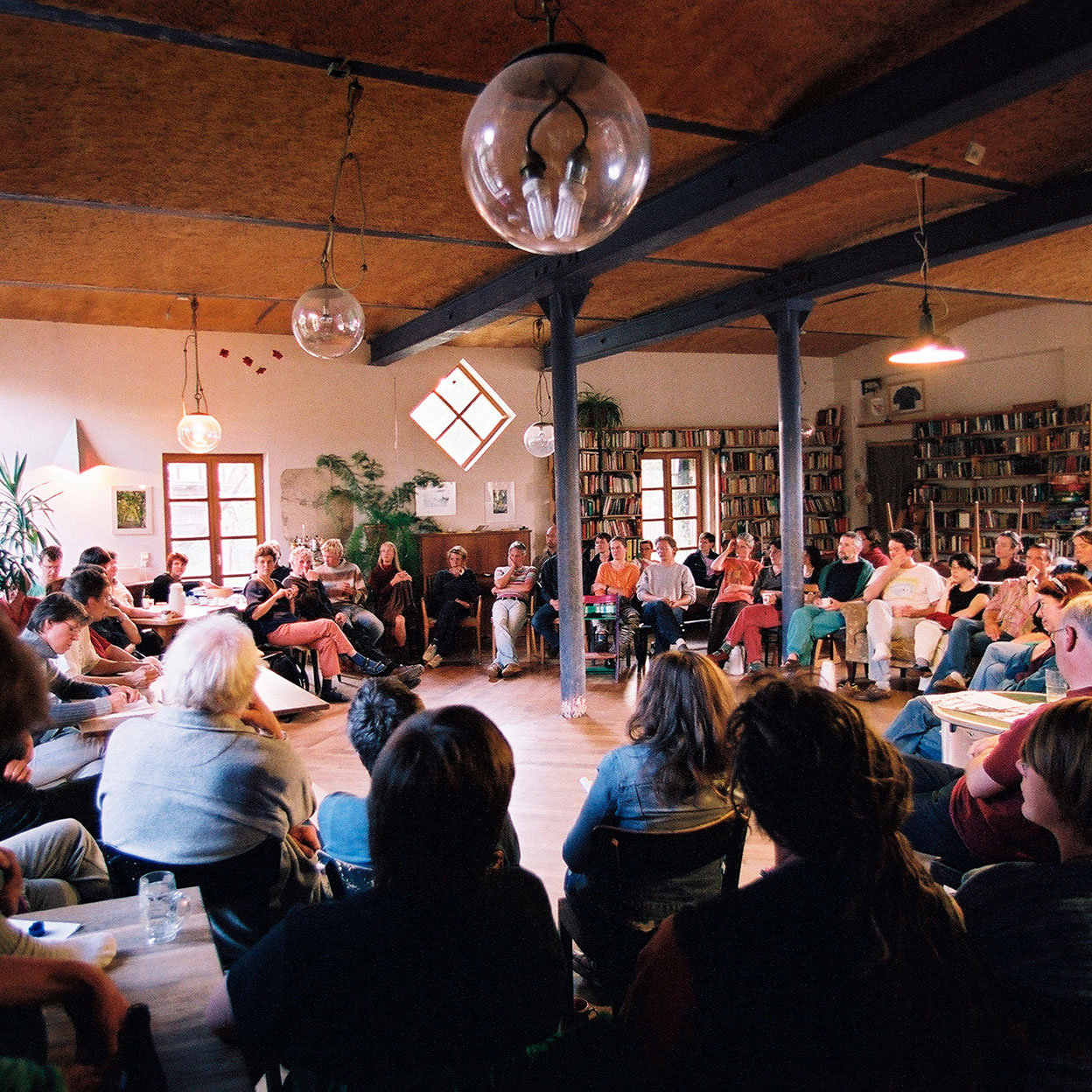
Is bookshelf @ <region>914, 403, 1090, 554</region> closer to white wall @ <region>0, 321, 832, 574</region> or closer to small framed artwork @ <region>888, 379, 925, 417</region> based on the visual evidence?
small framed artwork @ <region>888, 379, 925, 417</region>

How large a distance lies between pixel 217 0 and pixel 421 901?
3.23 meters

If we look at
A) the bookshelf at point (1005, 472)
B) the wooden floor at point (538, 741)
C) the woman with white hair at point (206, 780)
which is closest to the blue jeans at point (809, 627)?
the wooden floor at point (538, 741)

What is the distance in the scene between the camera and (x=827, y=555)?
1232 centimetres

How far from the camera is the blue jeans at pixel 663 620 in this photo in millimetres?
8172

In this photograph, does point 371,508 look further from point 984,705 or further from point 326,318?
point 984,705

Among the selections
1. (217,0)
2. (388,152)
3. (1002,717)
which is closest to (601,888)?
(1002,717)

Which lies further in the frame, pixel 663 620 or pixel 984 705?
pixel 663 620

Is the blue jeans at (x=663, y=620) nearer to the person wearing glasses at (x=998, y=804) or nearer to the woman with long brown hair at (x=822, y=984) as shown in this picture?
the person wearing glasses at (x=998, y=804)

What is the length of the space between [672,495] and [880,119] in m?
8.26

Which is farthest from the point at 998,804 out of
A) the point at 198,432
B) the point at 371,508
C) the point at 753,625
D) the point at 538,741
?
the point at 371,508

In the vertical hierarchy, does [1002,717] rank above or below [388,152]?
below

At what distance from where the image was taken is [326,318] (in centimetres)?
400

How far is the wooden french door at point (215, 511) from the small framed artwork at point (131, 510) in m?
0.20

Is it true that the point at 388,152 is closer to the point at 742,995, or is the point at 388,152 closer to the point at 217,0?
the point at 217,0
